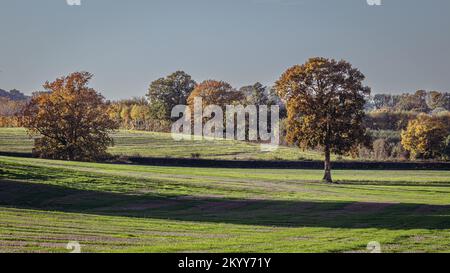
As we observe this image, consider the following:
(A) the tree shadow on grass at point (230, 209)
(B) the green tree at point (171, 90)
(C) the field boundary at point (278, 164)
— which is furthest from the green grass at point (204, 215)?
(B) the green tree at point (171, 90)

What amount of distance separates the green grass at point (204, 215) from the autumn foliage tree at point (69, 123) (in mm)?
20813

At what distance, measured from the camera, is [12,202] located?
3159 centimetres

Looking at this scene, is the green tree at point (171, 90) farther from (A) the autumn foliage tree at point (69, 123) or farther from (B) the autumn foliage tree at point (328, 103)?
(B) the autumn foliage tree at point (328, 103)

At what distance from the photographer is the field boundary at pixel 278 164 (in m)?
76.8

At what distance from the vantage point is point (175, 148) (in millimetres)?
96688

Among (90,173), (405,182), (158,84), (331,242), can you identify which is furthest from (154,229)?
(158,84)

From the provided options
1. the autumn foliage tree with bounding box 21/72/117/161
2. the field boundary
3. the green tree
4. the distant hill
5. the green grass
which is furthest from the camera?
the green tree

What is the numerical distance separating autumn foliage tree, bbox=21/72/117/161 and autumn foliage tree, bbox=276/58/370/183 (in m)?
20.4

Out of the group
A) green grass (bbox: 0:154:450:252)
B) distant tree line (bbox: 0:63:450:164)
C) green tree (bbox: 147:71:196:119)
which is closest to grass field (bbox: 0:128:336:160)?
distant tree line (bbox: 0:63:450:164)

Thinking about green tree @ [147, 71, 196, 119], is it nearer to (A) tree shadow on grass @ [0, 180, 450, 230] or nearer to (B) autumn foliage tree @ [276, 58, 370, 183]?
(B) autumn foliage tree @ [276, 58, 370, 183]

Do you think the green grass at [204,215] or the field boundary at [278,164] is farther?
the field boundary at [278,164]

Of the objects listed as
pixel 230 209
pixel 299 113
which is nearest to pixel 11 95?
pixel 299 113

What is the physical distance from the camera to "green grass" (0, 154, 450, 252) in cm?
2036

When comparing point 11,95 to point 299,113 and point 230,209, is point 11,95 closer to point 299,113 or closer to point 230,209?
point 299,113
